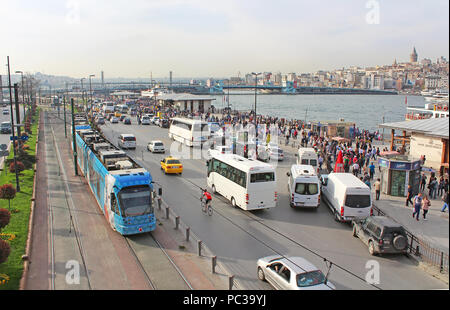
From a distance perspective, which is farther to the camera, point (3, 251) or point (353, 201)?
point (353, 201)

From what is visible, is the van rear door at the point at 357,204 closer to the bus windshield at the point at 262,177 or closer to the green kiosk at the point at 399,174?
the bus windshield at the point at 262,177

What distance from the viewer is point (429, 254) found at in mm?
13188

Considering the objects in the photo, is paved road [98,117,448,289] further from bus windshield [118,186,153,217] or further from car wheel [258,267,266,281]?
bus windshield [118,186,153,217]

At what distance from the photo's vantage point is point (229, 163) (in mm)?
18844

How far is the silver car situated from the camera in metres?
10.1

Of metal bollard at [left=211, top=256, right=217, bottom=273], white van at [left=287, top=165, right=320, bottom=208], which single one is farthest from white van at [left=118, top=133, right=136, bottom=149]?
metal bollard at [left=211, top=256, right=217, bottom=273]

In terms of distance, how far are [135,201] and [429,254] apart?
33.5 feet

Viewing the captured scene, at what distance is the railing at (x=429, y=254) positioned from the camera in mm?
12141

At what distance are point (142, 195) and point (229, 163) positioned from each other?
5717 mm

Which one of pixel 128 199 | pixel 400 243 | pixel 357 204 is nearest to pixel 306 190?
pixel 357 204

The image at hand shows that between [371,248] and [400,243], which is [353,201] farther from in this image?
[400,243]

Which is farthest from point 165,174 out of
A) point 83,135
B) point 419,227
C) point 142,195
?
point 419,227

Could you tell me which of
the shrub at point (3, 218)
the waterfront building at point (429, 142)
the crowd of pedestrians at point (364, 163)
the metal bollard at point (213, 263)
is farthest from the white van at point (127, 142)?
the metal bollard at point (213, 263)

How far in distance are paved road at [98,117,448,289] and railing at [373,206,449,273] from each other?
0.40m
